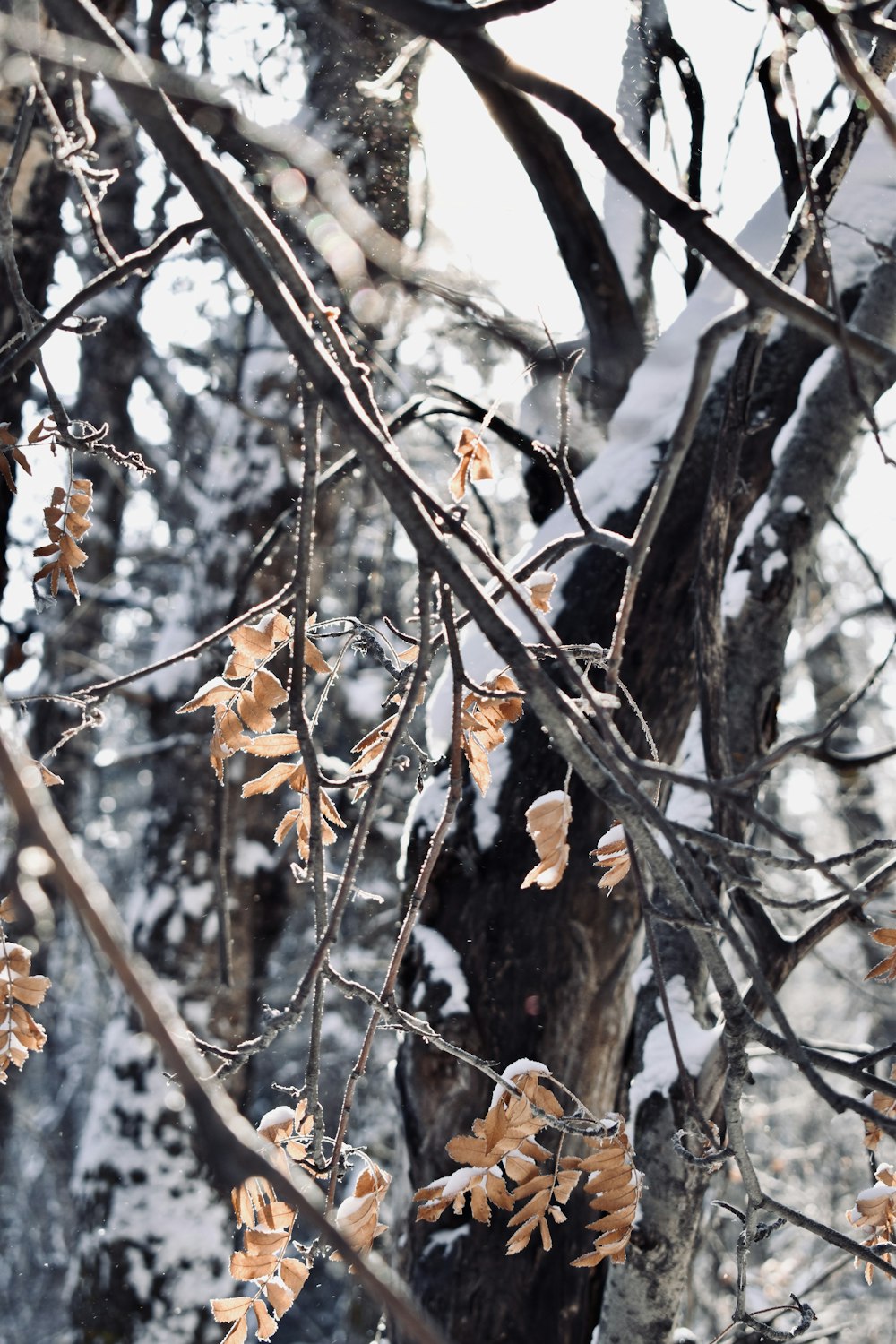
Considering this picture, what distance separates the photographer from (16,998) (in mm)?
1365

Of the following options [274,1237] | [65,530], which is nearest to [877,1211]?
[274,1237]

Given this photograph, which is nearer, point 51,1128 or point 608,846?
point 608,846

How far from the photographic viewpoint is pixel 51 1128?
37.8 feet

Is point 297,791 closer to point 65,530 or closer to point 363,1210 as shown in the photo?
point 363,1210

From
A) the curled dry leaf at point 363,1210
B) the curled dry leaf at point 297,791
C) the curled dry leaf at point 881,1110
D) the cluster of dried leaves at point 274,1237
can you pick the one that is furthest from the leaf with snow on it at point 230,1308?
the curled dry leaf at point 881,1110

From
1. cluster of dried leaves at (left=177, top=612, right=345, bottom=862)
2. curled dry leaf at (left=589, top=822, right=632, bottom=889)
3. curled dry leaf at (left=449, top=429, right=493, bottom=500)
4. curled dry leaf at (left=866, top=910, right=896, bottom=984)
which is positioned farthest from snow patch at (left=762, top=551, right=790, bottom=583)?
cluster of dried leaves at (left=177, top=612, right=345, bottom=862)

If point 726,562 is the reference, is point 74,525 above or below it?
below

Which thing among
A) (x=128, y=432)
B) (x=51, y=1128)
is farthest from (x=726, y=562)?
(x=51, y=1128)

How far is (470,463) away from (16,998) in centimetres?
90

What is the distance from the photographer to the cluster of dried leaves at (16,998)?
1.32 metres

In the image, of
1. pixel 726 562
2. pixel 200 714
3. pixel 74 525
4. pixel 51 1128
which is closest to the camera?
pixel 74 525

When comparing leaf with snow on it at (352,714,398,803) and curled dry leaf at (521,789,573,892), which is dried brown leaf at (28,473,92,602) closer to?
leaf with snow on it at (352,714,398,803)

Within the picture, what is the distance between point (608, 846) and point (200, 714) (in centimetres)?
329

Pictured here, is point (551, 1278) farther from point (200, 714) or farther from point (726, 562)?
point (200, 714)
